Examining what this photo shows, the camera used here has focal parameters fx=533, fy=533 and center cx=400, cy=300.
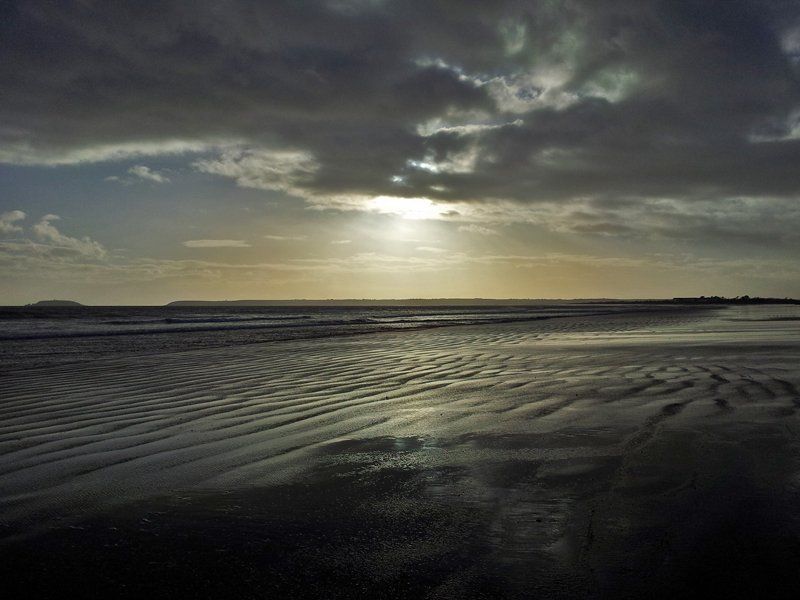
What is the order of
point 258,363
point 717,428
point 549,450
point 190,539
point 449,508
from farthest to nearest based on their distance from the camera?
point 258,363 → point 717,428 → point 549,450 → point 449,508 → point 190,539

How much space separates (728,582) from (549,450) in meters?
1.83

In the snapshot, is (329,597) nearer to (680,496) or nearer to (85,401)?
(680,496)

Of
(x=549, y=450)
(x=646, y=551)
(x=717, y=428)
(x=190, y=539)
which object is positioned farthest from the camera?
(x=717, y=428)

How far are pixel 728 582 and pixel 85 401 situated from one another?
21.9 ft

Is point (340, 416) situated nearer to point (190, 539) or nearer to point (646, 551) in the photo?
point (190, 539)

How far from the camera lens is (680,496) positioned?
2.85m

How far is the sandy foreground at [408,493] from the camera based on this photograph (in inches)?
82.6

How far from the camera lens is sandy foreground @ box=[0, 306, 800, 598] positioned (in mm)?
2098

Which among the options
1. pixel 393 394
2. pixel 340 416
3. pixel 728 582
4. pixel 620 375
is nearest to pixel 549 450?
pixel 728 582

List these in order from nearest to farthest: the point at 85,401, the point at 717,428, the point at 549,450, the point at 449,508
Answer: the point at 449,508 < the point at 549,450 < the point at 717,428 < the point at 85,401

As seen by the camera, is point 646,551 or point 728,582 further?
point 646,551

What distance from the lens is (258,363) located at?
34.8 feet

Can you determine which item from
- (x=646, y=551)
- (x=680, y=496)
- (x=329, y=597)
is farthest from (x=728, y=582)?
(x=329, y=597)

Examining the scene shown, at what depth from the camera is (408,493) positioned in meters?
3.01
